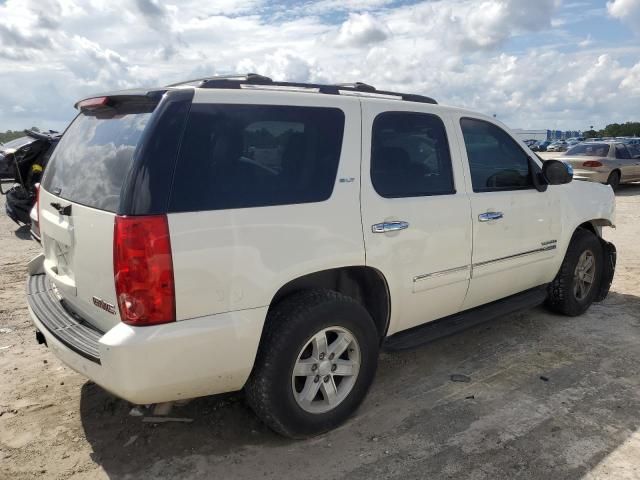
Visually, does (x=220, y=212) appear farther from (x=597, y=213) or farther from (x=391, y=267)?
(x=597, y=213)

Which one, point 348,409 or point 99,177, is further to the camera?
point 348,409

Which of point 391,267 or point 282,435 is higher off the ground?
point 391,267

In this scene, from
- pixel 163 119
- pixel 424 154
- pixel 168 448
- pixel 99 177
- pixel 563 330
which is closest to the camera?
pixel 163 119

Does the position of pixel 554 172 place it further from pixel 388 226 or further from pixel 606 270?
pixel 388 226

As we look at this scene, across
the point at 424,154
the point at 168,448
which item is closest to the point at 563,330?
the point at 424,154

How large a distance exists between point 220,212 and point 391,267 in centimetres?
123

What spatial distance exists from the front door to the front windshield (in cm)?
1256

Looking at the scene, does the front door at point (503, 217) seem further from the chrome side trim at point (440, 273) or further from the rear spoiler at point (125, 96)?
the rear spoiler at point (125, 96)

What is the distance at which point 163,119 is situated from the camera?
2584 mm

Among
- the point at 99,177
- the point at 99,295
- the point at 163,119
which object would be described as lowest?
the point at 99,295

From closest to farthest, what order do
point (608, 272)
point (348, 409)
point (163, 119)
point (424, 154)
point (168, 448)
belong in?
point (163, 119) < point (168, 448) < point (348, 409) < point (424, 154) < point (608, 272)

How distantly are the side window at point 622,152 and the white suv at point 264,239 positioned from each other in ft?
45.4

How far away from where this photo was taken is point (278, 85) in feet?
10.5

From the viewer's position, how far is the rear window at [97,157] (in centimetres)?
266
